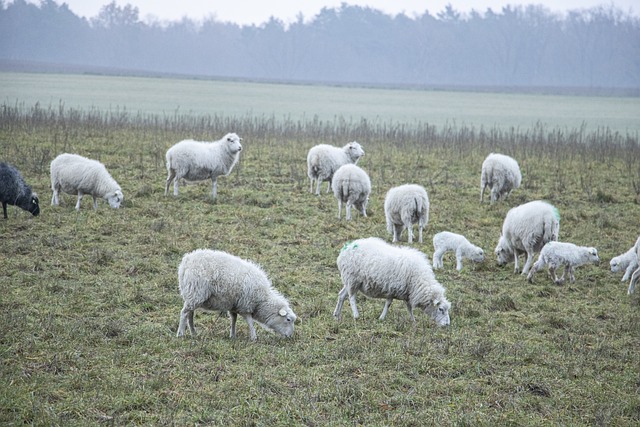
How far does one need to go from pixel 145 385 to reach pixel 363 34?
145932mm

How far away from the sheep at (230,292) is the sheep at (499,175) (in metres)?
9.23

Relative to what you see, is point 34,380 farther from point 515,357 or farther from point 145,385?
point 515,357

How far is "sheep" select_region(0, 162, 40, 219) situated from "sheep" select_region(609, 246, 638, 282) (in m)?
9.65

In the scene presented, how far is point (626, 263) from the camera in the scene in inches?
413

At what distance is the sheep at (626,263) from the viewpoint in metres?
10.2

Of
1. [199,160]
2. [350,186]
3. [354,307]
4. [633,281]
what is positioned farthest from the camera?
[199,160]

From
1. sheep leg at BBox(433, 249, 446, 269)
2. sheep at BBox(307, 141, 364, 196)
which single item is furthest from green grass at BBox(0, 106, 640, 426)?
sheep at BBox(307, 141, 364, 196)

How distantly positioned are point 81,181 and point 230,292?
23.2ft

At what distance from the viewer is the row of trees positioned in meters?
136

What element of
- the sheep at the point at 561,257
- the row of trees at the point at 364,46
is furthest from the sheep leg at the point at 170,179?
the row of trees at the point at 364,46

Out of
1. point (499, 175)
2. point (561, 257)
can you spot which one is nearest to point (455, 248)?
point (561, 257)

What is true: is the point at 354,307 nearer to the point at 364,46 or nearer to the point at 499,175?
the point at 499,175

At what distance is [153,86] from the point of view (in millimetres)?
69062

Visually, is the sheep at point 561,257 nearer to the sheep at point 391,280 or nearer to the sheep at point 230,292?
the sheep at point 391,280
